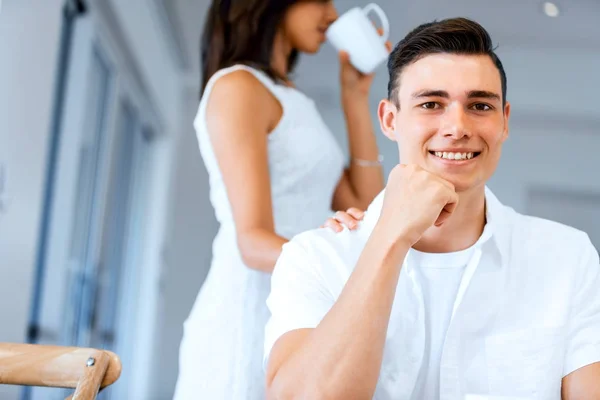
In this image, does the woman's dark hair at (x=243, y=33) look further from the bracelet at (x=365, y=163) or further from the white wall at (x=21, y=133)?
the white wall at (x=21, y=133)

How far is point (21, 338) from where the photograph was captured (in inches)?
79.0

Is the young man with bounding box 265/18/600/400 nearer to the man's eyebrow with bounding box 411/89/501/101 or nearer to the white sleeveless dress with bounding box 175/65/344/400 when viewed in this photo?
the man's eyebrow with bounding box 411/89/501/101

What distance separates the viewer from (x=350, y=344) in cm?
80

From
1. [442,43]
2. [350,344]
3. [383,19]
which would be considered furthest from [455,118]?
[383,19]

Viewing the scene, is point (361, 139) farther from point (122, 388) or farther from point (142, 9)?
point (122, 388)

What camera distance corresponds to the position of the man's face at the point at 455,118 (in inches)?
38.3

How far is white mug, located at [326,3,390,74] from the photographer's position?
4.39 ft

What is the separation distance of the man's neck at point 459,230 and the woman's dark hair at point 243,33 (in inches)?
17.6

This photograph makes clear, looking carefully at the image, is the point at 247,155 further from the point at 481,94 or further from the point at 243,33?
the point at 481,94

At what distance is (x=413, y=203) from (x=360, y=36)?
1.80ft

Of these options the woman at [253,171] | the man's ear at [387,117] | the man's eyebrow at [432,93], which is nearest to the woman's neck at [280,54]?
the woman at [253,171]

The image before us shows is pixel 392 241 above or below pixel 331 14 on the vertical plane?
below

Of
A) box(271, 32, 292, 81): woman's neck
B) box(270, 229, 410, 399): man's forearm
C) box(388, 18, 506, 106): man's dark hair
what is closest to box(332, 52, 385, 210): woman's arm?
box(271, 32, 292, 81): woman's neck

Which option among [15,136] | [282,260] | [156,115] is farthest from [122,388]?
[282,260]
